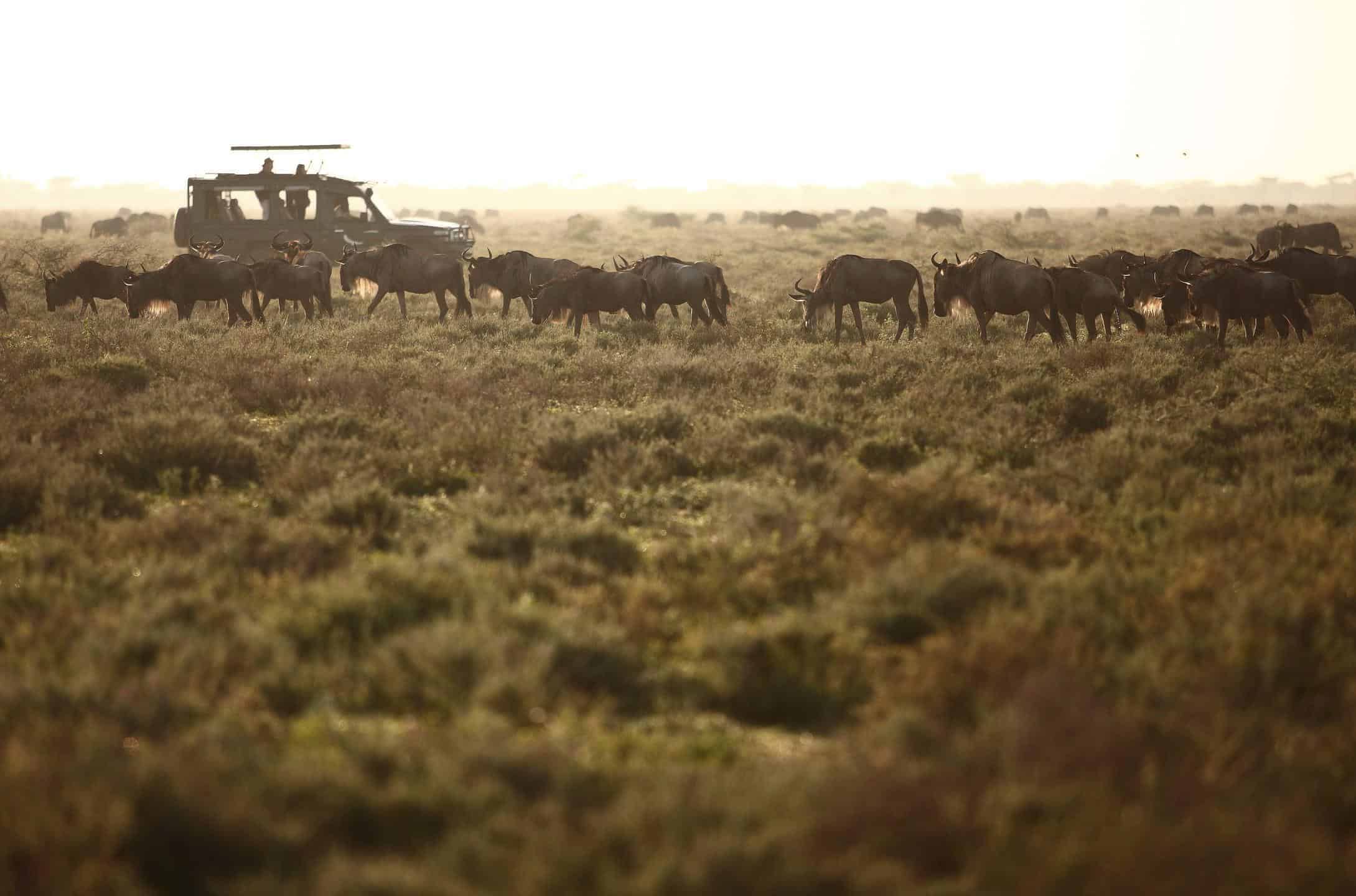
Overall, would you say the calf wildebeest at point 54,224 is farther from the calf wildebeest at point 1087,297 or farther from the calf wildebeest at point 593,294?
the calf wildebeest at point 1087,297

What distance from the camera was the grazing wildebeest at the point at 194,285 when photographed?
15.9 meters

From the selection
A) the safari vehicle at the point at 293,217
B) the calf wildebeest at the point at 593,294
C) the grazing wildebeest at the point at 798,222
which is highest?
the grazing wildebeest at the point at 798,222

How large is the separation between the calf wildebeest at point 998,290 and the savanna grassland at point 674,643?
370 centimetres

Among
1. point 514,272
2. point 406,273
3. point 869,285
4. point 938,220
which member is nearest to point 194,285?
point 406,273

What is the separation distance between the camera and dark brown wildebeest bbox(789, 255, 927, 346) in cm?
1495

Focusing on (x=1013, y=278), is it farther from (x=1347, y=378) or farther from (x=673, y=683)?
(x=673, y=683)

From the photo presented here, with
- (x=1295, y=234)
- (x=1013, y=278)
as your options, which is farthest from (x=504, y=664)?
(x=1295, y=234)

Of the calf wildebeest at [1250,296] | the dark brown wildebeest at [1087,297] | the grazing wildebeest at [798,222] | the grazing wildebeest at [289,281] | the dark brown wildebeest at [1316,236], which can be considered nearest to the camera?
the calf wildebeest at [1250,296]

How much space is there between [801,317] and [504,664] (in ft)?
44.4

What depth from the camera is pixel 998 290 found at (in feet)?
47.1

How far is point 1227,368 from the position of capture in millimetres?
11969

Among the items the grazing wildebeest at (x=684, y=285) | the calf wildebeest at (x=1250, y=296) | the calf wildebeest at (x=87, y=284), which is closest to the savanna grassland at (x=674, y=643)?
the calf wildebeest at (x=1250, y=296)

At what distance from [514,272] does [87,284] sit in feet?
21.9

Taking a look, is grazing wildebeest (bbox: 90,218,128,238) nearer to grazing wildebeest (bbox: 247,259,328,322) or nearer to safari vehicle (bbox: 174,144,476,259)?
safari vehicle (bbox: 174,144,476,259)
